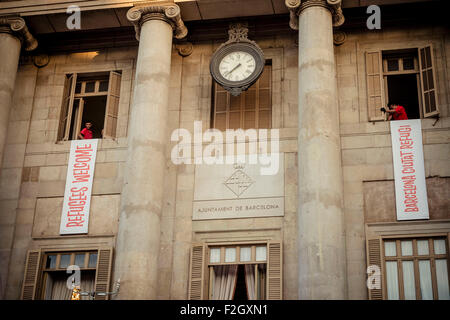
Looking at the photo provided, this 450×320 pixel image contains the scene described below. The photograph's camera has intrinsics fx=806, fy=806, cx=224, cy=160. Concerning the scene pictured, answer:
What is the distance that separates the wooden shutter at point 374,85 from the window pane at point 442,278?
14.3 ft

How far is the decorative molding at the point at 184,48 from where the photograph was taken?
2405 centimetres

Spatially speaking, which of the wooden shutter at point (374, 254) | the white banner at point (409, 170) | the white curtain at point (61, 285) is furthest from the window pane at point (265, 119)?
the white curtain at point (61, 285)

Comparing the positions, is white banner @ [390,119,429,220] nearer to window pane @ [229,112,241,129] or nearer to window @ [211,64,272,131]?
window @ [211,64,272,131]

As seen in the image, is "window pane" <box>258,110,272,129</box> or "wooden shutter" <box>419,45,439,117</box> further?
"window pane" <box>258,110,272,129</box>

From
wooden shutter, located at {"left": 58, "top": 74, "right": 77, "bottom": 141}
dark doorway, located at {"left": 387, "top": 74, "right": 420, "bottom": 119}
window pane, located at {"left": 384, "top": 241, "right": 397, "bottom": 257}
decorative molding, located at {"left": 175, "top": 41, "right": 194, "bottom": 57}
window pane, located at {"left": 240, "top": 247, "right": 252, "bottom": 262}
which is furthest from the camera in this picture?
decorative molding, located at {"left": 175, "top": 41, "right": 194, "bottom": 57}

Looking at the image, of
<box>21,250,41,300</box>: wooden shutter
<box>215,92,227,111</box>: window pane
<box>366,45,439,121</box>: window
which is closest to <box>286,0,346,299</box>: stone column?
<box>366,45,439,121</box>: window

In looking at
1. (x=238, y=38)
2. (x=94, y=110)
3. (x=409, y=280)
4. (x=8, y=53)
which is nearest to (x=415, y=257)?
(x=409, y=280)

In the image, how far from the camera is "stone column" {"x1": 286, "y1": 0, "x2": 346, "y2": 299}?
18266 millimetres

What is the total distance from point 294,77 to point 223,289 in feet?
21.2

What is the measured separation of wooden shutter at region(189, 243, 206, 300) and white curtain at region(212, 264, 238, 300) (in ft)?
1.31

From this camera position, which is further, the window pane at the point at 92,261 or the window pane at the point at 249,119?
the window pane at the point at 249,119

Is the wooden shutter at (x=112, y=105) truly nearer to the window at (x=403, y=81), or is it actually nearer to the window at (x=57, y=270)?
the window at (x=57, y=270)

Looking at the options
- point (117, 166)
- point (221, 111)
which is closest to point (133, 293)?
point (117, 166)

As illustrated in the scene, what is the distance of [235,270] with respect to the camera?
20906 mm
